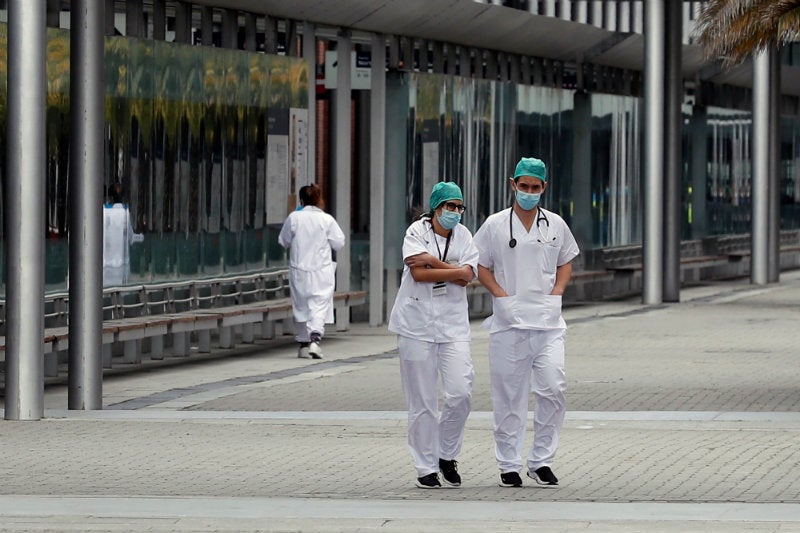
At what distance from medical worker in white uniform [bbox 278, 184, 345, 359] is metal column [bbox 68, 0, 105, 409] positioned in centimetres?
565

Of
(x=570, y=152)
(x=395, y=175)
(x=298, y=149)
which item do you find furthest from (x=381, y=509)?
(x=570, y=152)

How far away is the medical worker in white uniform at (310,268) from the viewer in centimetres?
1973

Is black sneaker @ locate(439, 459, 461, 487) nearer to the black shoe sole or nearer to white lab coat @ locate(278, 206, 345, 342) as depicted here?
the black shoe sole

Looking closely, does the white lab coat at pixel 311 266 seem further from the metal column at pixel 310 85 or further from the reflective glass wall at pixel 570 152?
the reflective glass wall at pixel 570 152

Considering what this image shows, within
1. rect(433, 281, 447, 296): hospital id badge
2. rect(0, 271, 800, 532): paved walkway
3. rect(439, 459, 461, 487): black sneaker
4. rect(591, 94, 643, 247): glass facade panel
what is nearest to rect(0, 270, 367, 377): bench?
rect(0, 271, 800, 532): paved walkway

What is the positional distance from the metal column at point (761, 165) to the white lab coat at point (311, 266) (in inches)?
600

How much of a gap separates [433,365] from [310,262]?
921 cm

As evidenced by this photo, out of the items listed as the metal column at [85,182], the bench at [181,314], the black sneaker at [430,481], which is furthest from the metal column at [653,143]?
the black sneaker at [430,481]

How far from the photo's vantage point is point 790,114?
4503 cm

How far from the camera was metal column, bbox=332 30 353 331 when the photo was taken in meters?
23.6

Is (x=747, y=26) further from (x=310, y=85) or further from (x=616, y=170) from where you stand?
(x=616, y=170)

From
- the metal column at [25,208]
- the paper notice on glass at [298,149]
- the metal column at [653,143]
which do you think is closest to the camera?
the metal column at [25,208]

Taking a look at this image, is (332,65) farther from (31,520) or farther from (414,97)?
(31,520)

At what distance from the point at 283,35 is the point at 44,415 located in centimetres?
889
